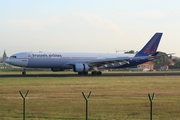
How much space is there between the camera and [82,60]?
207 ft

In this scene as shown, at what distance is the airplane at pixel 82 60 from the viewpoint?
2314 inches

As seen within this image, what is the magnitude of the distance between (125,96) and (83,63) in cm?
3509

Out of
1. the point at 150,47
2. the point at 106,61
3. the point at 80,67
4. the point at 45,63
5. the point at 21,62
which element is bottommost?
the point at 80,67

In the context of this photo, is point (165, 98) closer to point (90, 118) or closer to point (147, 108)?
point (147, 108)

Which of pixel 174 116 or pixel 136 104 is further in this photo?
pixel 136 104

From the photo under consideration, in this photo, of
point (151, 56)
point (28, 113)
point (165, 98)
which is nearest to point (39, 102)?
point (28, 113)

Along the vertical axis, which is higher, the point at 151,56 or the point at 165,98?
the point at 151,56

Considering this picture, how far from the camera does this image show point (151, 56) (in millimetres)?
67438

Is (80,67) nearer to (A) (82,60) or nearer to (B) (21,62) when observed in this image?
(A) (82,60)

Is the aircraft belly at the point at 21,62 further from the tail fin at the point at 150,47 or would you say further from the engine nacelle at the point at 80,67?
the tail fin at the point at 150,47

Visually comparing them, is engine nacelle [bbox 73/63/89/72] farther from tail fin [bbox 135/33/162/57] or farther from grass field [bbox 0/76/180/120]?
grass field [bbox 0/76/180/120]

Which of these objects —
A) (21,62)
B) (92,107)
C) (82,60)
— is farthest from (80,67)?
(92,107)

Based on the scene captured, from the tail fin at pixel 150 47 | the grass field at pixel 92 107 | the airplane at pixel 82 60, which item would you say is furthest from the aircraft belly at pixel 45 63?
the grass field at pixel 92 107

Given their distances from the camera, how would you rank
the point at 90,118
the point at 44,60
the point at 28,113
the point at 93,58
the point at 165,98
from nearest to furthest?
1. the point at 90,118
2. the point at 28,113
3. the point at 165,98
4. the point at 44,60
5. the point at 93,58
